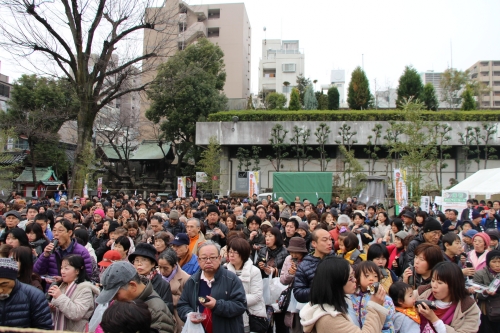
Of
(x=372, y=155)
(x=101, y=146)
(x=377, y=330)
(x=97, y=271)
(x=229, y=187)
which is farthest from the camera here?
(x=101, y=146)

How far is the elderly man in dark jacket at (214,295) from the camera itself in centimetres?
306

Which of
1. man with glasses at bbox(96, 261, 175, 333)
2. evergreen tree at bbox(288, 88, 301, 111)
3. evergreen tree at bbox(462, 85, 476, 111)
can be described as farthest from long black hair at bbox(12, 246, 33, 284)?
evergreen tree at bbox(462, 85, 476, 111)

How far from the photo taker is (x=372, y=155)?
28.0 meters

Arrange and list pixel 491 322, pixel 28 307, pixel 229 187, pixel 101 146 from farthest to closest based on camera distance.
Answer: pixel 101 146 < pixel 229 187 < pixel 491 322 < pixel 28 307

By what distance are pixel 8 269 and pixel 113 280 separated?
0.78 meters

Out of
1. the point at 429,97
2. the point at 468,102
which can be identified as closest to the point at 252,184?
the point at 429,97

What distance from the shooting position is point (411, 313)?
290 centimetres

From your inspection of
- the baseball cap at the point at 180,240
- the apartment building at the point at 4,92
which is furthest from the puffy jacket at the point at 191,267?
the apartment building at the point at 4,92

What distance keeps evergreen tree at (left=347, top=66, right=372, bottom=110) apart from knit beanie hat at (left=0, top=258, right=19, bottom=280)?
33.0m

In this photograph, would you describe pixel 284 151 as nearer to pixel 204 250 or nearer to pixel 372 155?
pixel 372 155

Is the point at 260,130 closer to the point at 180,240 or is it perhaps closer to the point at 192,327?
the point at 180,240

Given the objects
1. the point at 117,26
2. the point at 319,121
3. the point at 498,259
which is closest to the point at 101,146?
the point at 319,121

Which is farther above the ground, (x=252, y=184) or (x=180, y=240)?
(x=252, y=184)

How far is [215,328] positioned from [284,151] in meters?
26.6
